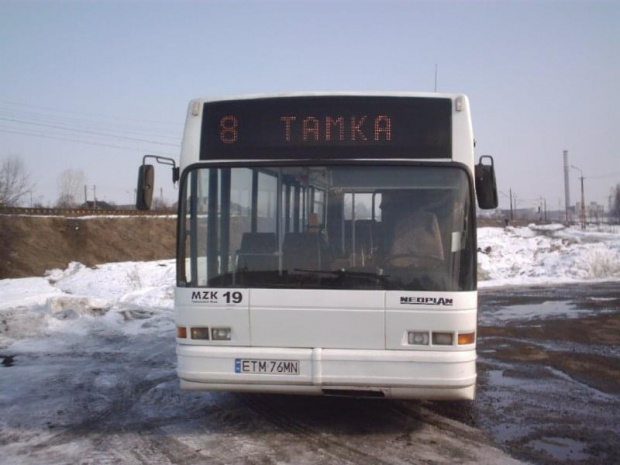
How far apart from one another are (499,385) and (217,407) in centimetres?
364

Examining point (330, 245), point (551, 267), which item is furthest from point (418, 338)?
point (551, 267)

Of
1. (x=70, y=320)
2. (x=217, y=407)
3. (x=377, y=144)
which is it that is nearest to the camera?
(x=377, y=144)

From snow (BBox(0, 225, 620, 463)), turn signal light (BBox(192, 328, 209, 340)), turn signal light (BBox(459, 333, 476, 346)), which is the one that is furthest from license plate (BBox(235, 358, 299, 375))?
turn signal light (BBox(459, 333, 476, 346))

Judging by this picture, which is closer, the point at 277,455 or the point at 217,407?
the point at 277,455

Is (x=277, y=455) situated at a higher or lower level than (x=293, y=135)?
lower

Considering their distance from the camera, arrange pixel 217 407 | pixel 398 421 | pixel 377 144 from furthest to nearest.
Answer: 1. pixel 217 407
2. pixel 398 421
3. pixel 377 144

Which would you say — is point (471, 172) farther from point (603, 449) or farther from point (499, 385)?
point (499, 385)

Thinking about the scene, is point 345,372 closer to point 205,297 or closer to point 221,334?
point 221,334

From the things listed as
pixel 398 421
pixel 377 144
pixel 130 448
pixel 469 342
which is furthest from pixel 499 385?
pixel 130 448

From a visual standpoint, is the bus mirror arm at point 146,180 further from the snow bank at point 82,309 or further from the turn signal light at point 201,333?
the snow bank at point 82,309

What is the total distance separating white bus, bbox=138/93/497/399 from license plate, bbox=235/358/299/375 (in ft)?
0.04

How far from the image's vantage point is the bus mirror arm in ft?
21.5

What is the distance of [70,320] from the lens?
13414mm

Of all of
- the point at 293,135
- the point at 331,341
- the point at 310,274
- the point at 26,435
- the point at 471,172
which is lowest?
the point at 26,435
